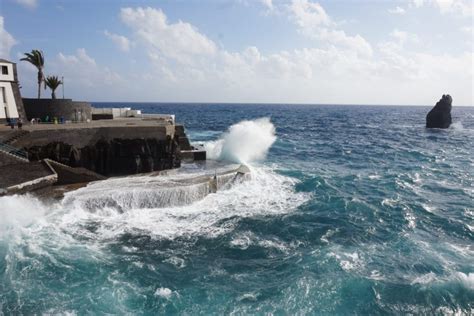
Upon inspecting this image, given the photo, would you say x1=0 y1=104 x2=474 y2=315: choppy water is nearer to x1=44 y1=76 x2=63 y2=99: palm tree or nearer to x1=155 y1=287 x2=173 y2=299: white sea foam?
x1=155 y1=287 x2=173 y2=299: white sea foam

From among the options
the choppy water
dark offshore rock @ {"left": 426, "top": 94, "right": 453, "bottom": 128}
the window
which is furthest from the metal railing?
dark offshore rock @ {"left": 426, "top": 94, "right": 453, "bottom": 128}

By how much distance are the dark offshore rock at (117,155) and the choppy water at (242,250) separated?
1987 millimetres

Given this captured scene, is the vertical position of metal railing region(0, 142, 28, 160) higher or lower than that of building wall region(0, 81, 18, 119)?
lower

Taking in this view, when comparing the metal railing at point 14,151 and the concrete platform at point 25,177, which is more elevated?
the metal railing at point 14,151

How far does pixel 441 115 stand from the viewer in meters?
74.4

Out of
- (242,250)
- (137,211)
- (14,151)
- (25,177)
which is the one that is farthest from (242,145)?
(242,250)

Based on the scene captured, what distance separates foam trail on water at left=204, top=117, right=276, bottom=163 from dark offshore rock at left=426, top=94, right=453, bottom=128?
5280cm

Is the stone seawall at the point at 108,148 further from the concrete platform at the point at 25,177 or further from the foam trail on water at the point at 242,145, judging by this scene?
the foam trail on water at the point at 242,145

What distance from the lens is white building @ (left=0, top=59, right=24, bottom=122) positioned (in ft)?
84.7

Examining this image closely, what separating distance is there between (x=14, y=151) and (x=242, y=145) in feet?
59.4

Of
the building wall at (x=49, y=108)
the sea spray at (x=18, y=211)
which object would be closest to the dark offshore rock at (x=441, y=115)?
the building wall at (x=49, y=108)

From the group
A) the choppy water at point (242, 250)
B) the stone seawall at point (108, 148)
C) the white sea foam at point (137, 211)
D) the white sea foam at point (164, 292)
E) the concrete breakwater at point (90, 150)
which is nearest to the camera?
the choppy water at point (242, 250)

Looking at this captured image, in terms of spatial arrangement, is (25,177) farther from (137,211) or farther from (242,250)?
(242,250)

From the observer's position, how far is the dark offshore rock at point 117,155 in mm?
21094
